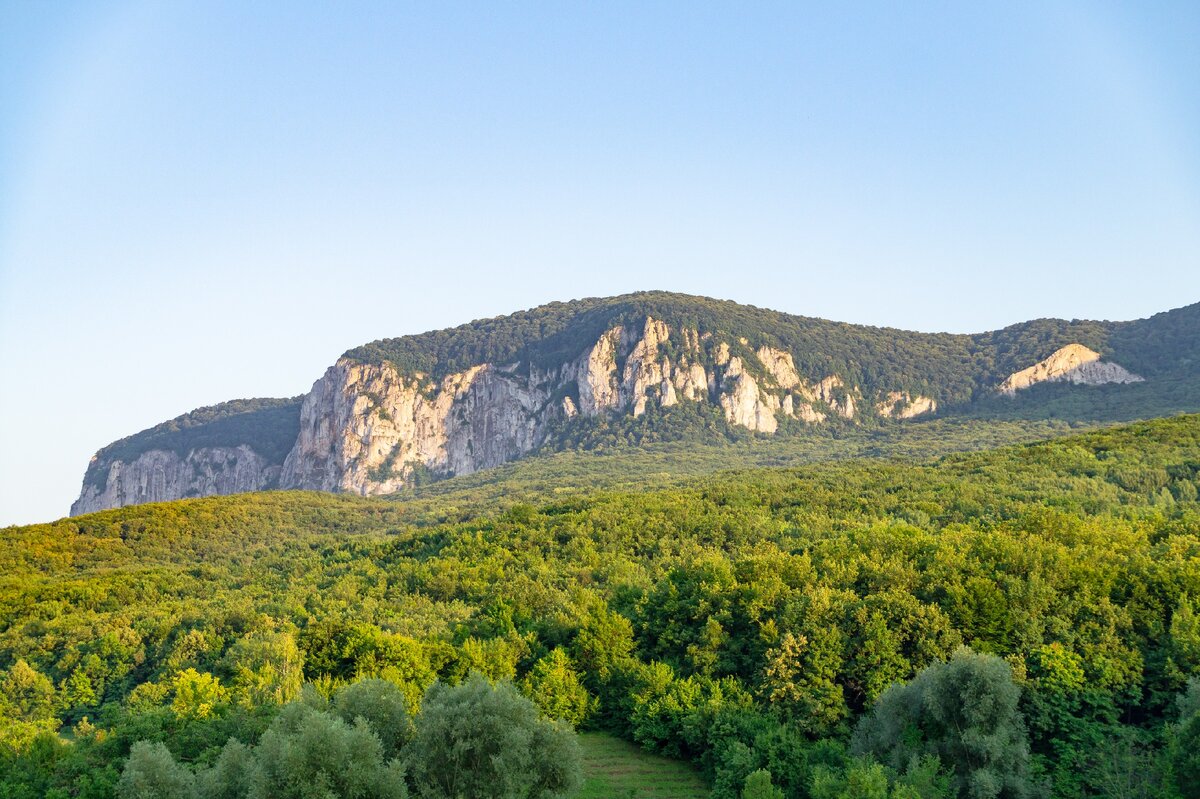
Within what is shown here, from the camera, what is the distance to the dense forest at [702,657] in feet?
129

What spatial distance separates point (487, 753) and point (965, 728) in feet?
63.6

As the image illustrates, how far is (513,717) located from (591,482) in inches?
5273

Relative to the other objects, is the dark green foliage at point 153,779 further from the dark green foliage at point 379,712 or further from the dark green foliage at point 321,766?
the dark green foliage at point 379,712

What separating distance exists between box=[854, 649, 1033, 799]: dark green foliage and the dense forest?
0.36ft

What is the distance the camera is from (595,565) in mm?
84625

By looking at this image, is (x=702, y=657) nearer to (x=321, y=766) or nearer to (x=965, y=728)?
(x=965, y=728)

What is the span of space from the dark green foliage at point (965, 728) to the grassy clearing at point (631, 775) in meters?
8.47

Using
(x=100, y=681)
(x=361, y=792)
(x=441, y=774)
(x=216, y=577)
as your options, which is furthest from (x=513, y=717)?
(x=216, y=577)

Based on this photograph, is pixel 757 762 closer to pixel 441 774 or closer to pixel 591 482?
pixel 441 774

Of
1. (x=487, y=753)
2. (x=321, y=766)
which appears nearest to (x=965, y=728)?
(x=487, y=753)

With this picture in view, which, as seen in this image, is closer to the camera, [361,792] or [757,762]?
[361,792]

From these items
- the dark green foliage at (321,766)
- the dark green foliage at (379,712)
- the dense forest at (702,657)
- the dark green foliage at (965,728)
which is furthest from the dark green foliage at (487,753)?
the dark green foliage at (965,728)

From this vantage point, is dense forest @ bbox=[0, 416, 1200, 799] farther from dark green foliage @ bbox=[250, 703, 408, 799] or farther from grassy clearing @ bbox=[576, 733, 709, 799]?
grassy clearing @ bbox=[576, 733, 709, 799]

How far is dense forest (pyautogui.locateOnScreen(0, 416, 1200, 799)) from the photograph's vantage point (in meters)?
39.2
